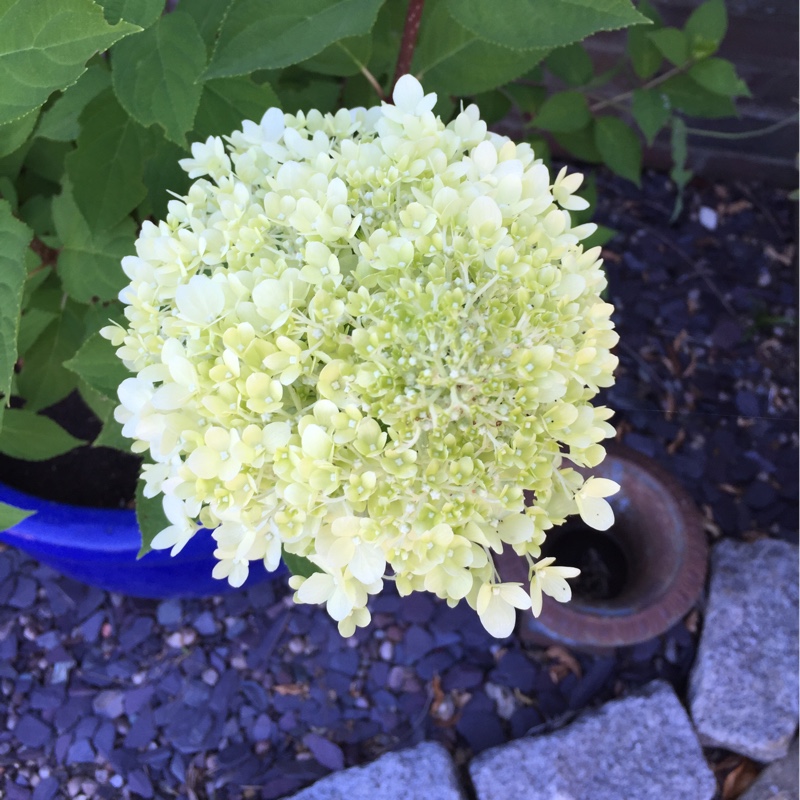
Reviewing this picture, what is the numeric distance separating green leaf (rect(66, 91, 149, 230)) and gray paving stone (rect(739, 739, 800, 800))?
1.37 meters

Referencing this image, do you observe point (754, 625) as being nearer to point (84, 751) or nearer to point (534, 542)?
point (534, 542)

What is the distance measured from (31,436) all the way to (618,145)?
3.32ft

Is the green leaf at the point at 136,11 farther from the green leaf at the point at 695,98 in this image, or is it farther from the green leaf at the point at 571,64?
the green leaf at the point at 695,98

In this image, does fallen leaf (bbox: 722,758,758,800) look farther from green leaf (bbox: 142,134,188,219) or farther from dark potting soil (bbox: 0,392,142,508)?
green leaf (bbox: 142,134,188,219)

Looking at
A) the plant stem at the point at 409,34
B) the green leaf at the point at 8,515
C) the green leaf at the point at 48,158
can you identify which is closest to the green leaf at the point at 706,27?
the plant stem at the point at 409,34

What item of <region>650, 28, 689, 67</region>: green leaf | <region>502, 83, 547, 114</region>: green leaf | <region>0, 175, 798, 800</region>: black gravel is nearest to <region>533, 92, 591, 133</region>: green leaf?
<region>502, 83, 547, 114</region>: green leaf

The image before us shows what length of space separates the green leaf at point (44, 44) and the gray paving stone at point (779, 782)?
1465 millimetres

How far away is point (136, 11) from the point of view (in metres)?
0.66

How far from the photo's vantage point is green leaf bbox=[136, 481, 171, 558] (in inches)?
28.9

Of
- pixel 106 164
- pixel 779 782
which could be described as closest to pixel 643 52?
pixel 106 164

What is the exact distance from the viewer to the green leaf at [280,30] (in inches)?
27.1

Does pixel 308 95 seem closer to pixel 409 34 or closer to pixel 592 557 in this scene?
pixel 409 34

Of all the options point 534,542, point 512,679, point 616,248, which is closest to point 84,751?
point 512,679

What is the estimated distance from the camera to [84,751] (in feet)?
4.44
